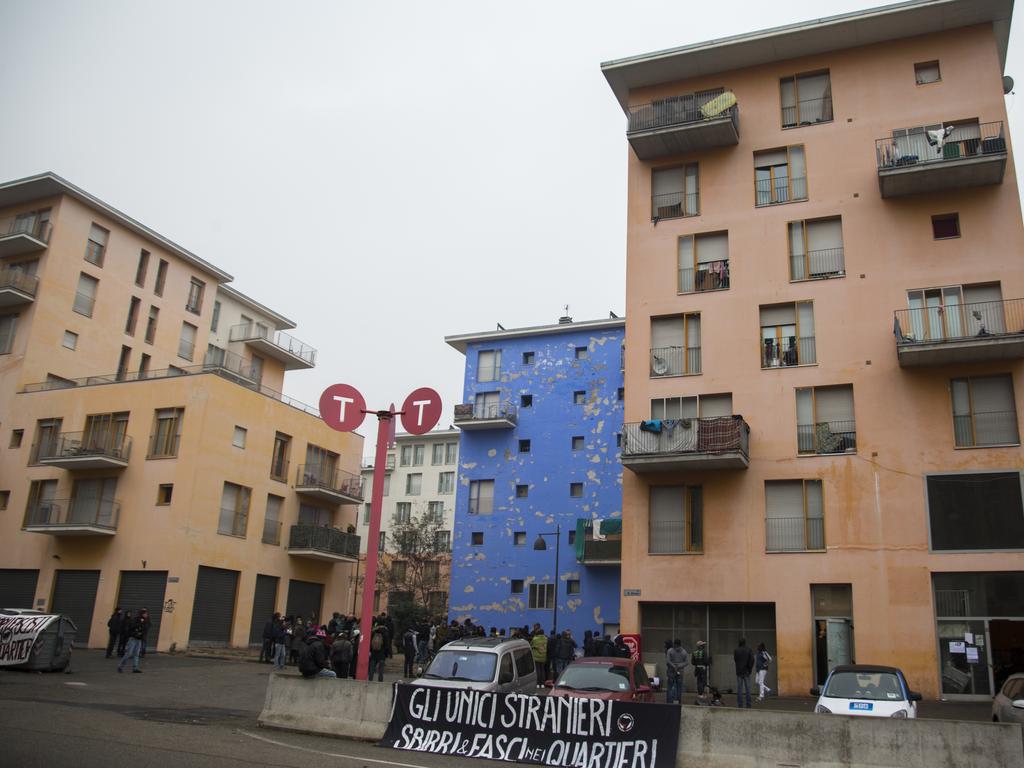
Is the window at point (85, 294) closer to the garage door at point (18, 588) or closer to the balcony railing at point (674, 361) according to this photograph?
the garage door at point (18, 588)

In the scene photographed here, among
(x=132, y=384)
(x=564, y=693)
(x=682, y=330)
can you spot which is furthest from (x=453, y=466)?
(x=564, y=693)

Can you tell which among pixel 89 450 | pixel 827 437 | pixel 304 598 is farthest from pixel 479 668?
pixel 304 598

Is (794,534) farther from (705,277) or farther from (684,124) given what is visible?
(684,124)

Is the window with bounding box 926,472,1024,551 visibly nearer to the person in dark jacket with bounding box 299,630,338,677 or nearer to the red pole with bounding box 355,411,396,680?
the red pole with bounding box 355,411,396,680

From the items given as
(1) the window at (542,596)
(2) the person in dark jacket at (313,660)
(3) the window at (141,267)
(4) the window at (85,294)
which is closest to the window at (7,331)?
(4) the window at (85,294)

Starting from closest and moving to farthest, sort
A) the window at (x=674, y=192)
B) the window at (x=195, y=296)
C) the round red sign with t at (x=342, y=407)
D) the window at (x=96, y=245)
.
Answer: the round red sign with t at (x=342, y=407)
the window at (x=674, y=192)
the window at (x=96, y=245)
the window at (x=195, y=296)

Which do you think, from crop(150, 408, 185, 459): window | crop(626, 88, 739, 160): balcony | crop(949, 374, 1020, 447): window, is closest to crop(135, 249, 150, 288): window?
crop(150, 408, 185, 459): window

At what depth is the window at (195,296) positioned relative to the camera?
4941 centimetres

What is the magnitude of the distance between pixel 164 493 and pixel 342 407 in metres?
23.1

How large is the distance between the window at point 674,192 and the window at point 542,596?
22.5 metres

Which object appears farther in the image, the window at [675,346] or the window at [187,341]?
the window at [187,341]

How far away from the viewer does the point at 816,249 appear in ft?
95.7

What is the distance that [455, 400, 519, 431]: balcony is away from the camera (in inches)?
1972

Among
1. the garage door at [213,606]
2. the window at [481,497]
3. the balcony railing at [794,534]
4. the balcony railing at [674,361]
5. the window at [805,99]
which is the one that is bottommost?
the garage door at [213,606]
